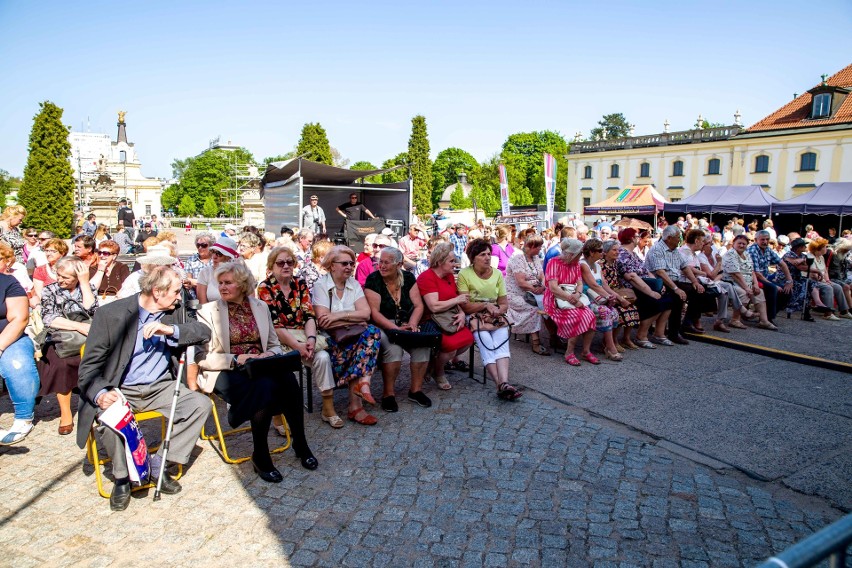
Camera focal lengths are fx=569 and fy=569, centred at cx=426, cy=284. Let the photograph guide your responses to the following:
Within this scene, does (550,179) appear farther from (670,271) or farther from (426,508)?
(426,508)

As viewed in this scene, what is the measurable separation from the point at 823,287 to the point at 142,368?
10.8m

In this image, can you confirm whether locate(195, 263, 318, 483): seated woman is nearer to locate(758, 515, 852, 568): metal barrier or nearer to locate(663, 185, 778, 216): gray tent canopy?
locate(758, 515, 852, 568): metal barrier

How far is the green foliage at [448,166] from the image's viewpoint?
263 ft

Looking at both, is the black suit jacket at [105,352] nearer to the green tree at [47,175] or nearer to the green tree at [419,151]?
the green tree at [47,175]

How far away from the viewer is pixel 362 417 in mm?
4871

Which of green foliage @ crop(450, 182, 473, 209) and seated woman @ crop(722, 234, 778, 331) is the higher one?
green foliage @ crop(450, 182, 473, 209)

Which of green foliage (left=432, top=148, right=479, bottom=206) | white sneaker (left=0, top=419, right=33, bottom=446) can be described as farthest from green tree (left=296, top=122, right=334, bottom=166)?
green foliage (left=432, top=148, right=479, bottom=206)

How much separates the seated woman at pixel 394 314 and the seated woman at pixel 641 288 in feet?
10.5

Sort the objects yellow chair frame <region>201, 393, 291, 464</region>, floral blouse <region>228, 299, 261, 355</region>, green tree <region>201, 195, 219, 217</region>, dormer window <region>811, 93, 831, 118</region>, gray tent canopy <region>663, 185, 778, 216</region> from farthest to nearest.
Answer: green tree <region>201, 195, 219, 217</region>
dormer window <region>811, 93, 831, 118</region>
gray tent canopy <region>663, 185, 778, 216</region>
floral blouse <region>228, 299, 261, 355</region>
yellow chair frame <region>201, 393, 291, 464</region>

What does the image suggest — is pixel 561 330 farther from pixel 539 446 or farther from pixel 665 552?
pixel 665 552

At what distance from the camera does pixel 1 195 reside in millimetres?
54469

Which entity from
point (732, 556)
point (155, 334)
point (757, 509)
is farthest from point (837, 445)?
point (155, 334)

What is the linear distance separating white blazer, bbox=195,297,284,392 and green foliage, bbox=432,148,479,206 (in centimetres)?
7607

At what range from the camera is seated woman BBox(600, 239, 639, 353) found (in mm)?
7172
